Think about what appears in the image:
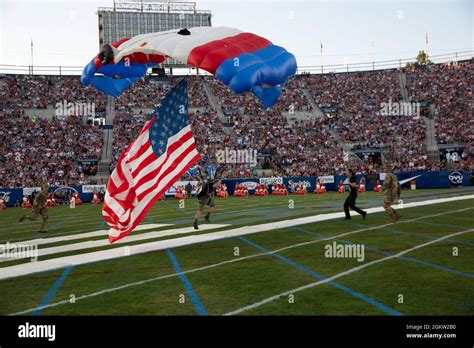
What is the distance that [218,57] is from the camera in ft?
37.0

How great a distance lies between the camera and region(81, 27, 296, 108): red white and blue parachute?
11164 mm

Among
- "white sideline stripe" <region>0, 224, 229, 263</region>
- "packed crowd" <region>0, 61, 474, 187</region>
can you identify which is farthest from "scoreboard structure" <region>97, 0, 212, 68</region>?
"white sideline stripe" <region>0, 224, 229, 263</region>

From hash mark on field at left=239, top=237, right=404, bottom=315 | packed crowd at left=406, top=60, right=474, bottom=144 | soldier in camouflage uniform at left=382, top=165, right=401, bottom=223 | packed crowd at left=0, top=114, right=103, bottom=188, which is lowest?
hash mark on field at left=239, top=237, right=404, bottom=315

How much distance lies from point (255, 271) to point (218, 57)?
4.92m

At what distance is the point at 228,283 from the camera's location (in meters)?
8.46

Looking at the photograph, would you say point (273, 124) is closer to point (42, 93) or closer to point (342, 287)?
point (42, 93)

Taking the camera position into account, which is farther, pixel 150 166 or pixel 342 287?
pixel 150 166

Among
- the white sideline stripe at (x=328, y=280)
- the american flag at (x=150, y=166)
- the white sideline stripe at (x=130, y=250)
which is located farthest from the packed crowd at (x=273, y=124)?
the white sideline stripe at (x=328, y=280)

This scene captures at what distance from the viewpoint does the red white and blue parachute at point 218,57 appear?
1116 cm

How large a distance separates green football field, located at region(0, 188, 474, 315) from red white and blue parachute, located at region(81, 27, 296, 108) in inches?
153

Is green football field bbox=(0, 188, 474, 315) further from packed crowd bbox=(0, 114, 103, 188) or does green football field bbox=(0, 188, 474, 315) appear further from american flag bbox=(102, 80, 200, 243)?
packed crowd bbox=(0, 114, 103, 188)

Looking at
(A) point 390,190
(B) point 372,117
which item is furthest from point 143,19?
(A) point 390,190
